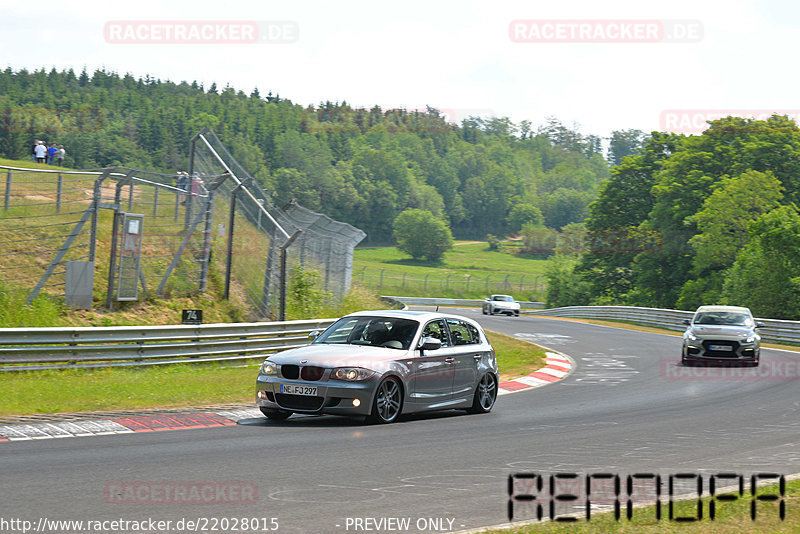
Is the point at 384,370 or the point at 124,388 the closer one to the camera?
the point at 384,370

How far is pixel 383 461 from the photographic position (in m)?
8.97

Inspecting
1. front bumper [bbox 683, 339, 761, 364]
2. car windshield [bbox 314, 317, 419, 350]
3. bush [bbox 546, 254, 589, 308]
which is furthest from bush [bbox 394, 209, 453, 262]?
car windshield [bbox 314, 317, 419, 350]

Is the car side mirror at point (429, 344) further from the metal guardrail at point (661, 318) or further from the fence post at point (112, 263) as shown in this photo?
the metal guardrail at point (661, 318)

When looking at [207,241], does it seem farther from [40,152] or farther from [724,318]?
[40,152]

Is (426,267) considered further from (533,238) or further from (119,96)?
(119,96)

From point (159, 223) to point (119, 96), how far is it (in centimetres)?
16042

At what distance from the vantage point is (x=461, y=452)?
Result: 974 cm

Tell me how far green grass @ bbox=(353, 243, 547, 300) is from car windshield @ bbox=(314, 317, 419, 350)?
69.2m

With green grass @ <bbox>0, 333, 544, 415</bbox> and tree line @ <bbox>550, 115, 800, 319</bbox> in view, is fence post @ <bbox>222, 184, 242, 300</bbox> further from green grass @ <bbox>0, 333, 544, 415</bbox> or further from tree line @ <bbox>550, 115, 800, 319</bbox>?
tree line @ <bbox>550, 115, 800, 319</bbox>

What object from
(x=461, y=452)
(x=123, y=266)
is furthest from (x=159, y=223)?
(x=461, y=452)

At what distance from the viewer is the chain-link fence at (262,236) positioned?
23.1 m

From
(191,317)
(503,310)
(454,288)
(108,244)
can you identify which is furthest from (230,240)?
(454,288)

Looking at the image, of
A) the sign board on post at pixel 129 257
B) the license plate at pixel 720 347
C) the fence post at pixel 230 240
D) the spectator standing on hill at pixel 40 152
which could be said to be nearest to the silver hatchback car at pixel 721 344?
the license plate at pixel 720 347

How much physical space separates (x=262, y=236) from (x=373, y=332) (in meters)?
11.6
